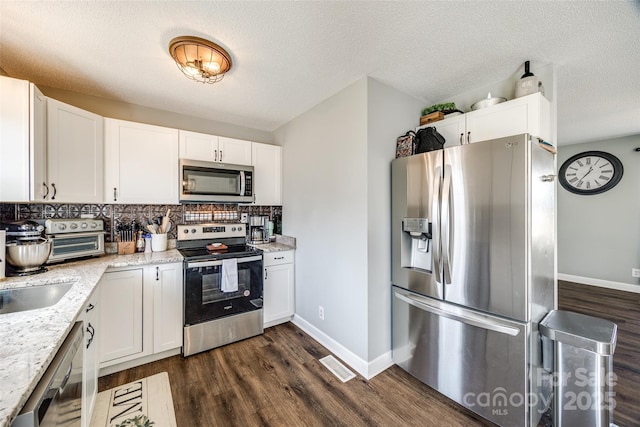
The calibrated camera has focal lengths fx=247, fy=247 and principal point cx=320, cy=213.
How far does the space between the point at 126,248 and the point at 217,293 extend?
1014 mm

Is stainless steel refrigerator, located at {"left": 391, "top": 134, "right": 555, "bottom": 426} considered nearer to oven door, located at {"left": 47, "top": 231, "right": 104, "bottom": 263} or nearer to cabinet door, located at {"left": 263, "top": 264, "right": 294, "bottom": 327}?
cabinet door, located at {"left": 263, "top": 264, "right": 294, "bottom": 327}

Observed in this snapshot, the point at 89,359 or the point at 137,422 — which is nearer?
the point at 89,359

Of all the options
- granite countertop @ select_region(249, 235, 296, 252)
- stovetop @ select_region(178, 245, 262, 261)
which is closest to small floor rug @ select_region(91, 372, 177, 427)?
stovetop @ select_region(178, 245, 262, 261)

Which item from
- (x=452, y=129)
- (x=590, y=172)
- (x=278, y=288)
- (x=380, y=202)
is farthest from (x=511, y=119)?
(x=590, y=172)

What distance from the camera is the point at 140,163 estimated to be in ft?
8.10

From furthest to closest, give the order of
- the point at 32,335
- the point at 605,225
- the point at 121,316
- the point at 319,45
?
the point at 605,225 → the point at 121,316 → the point at 319,45 → the point at 32,335

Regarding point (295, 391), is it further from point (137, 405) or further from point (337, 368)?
point (137, 405)

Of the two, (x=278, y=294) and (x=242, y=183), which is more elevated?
(x=242, y=183)

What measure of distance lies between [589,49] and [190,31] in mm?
2737

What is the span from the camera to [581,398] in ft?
4.75

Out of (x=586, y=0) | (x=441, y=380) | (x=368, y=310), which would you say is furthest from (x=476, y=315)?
(x=586, y=0)

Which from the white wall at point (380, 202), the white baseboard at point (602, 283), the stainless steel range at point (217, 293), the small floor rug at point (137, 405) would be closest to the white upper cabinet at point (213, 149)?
the stainless steel range at point (217, 293)

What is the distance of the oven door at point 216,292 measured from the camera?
7.59 feet

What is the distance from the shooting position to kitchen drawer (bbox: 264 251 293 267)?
282 centimetres
